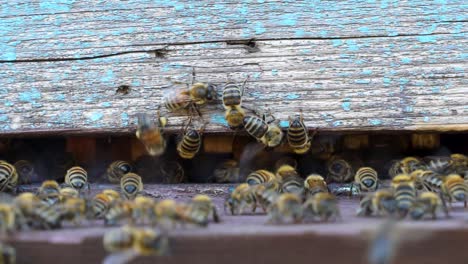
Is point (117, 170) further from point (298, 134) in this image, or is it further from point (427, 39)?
point (427, 39)

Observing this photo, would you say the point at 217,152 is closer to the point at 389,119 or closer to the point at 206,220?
the point at 389,119

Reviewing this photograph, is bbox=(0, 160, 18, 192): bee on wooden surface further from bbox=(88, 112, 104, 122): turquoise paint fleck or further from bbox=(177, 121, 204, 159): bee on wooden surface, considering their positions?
bbox=(177, 121, 204, 159): bee on wooden surface

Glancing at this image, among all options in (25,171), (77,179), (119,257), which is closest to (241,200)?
(119,257)

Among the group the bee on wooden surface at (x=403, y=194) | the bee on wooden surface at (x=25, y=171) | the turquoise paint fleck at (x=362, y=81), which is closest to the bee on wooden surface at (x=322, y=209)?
the bee on wooden surface at (x=403, y=194)

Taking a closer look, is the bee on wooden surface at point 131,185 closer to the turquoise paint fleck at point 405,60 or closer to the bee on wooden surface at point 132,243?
the bee on wooden surface at point 132,243

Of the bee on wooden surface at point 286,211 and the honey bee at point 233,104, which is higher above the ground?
the honey bee at point 233,104
